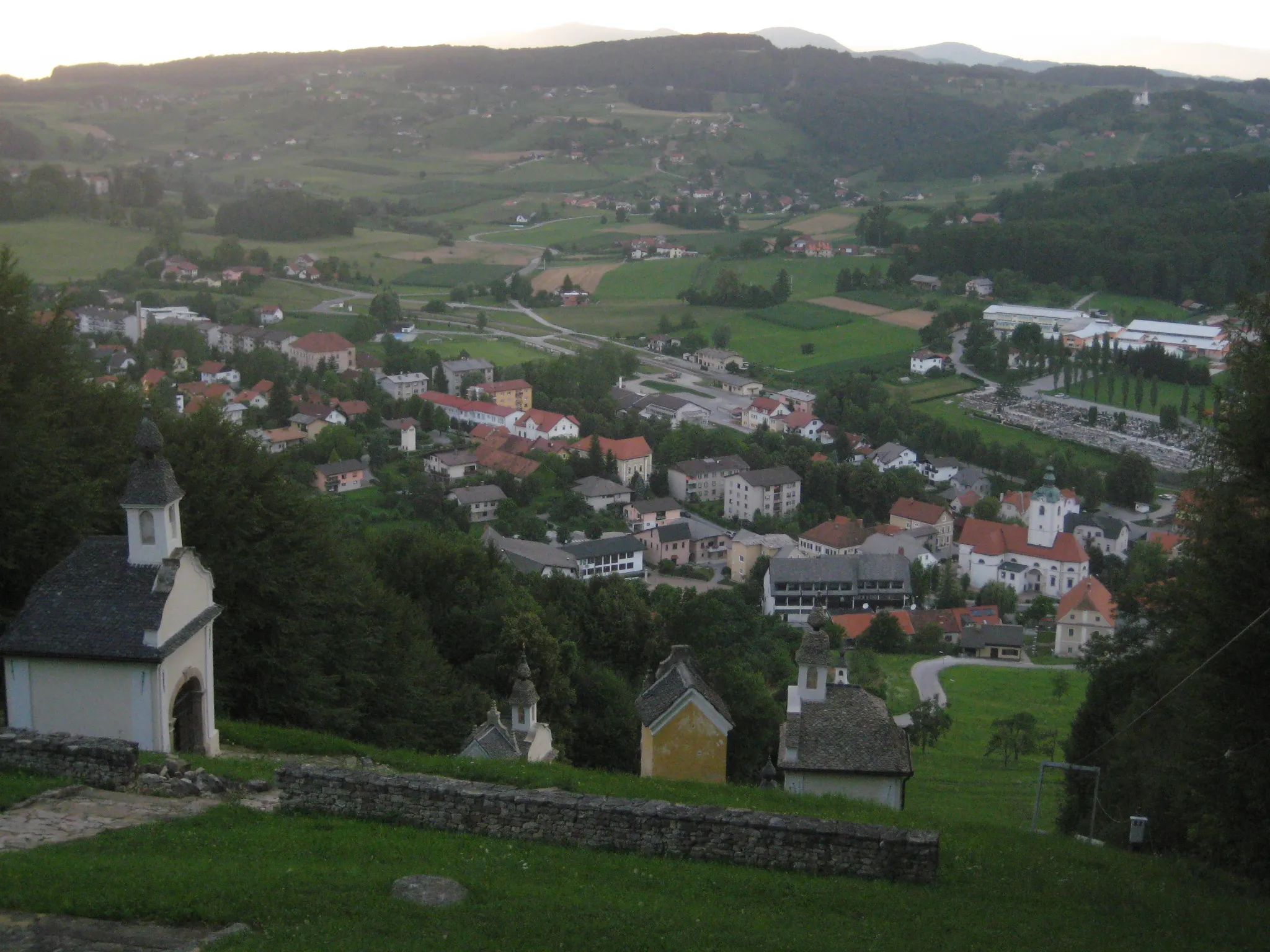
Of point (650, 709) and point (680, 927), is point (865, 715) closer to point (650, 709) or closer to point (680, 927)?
point (650, 709)

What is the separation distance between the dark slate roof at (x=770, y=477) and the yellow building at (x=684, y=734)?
39.8m

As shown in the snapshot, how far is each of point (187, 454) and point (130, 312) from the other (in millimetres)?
62662

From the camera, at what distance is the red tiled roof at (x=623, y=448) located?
2192 inches

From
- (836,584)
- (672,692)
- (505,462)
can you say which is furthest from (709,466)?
(672,692)

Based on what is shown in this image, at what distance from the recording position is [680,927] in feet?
22.0

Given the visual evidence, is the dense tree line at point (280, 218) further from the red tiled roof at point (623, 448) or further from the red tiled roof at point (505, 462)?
the red tiled roof at point (623, 448)

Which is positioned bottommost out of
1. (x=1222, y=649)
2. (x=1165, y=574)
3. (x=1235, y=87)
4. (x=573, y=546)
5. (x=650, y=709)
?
(x=573, y=546)

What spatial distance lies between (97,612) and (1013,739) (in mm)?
20264

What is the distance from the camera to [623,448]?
55969 mm

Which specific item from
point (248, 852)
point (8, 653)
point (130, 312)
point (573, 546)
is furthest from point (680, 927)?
point (130, 312)

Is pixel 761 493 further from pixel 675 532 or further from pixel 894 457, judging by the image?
pixel 894 457

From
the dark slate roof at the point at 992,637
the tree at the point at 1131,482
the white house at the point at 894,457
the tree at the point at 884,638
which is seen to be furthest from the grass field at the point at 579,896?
the white house at the point at 894,457

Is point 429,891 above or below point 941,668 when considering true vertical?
above

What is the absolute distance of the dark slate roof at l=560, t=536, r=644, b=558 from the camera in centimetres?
4388
